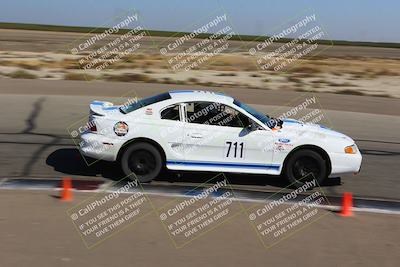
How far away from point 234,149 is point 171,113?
1219 mm

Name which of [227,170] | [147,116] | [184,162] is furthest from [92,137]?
[227,170]

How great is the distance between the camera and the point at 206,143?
8.77 m

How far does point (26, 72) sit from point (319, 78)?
51.6 feet

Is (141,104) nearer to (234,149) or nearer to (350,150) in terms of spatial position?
(234,149)

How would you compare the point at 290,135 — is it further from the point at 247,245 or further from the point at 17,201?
the point at 17,201

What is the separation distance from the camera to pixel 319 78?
29.6 m

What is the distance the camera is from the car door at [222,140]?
876 cm

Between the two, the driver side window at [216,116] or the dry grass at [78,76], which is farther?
the dry grass at [78,76]

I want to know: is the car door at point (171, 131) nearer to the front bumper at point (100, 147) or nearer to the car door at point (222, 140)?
the car door at point (222, 140)

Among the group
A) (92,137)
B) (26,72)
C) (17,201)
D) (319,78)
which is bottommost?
(17,201)

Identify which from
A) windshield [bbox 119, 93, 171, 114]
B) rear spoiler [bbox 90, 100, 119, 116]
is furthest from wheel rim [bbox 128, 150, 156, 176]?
rear spoiler [bbox 90, 100, 119, 116]

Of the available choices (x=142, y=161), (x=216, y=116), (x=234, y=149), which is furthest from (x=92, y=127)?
(x=234, y=149)

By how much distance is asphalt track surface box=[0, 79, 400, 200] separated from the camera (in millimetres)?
9414

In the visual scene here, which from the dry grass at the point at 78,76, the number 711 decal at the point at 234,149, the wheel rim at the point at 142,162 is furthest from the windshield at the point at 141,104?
the dry grass at the point at 78,76
